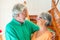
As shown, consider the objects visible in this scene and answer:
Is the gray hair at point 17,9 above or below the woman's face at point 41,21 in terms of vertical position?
above

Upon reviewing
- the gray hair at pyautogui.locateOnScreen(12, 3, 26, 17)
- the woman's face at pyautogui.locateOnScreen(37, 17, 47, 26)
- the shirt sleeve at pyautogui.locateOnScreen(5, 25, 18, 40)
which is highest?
→ the gray hair at pyautogui.locateOnScreen(12, 3, 26, 17)

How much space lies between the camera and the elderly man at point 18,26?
1.59 metres

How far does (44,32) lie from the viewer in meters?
1.67

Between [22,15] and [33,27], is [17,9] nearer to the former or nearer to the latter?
[22,15]

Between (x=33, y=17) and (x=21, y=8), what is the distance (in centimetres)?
19

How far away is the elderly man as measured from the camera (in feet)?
5.22

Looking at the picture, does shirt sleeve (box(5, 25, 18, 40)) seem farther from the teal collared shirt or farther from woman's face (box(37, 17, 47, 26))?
woman's face (box(37, 17, 47, 26))

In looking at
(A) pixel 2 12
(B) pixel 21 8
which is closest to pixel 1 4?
(A) pixel 2 12

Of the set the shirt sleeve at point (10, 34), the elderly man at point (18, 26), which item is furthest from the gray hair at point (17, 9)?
the shirt sleeve at point (10, 34)

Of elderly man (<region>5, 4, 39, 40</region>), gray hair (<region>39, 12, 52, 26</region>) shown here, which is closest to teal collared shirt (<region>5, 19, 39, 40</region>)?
elderly man (<region>5, 4, 39, 40</region>)

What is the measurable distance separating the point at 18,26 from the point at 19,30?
0.05 metres

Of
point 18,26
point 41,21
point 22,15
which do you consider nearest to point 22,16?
point 22,15

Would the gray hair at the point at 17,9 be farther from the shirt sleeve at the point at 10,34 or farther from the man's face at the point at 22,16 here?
the shirt sleeve at the point at 10,34

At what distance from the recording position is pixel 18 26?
1.63 m
